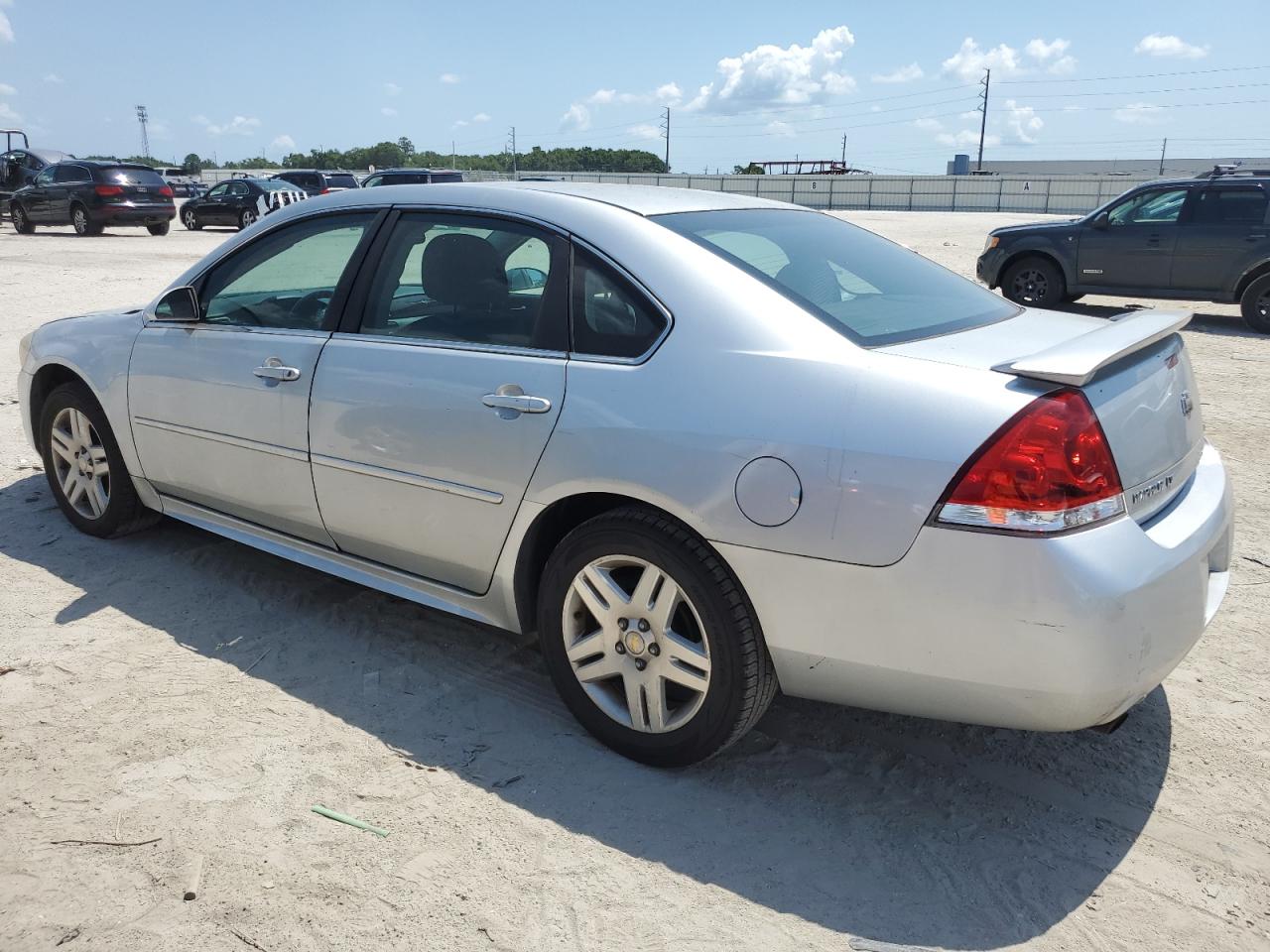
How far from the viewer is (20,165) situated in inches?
1010

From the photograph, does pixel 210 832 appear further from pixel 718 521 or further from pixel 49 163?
pixel 49 163

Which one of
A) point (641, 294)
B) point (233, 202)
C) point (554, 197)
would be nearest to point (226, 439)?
point (554, 197)

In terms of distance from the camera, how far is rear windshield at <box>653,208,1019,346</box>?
2.86m

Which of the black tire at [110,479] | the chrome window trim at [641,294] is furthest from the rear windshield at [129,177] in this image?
the chrome window trim at [641,294]

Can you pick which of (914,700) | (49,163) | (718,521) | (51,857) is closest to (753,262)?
(718,521)

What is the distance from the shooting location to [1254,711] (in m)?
3.31

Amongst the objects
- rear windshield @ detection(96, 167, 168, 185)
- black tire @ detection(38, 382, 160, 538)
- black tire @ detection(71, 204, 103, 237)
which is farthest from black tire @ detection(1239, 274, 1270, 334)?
black tire @ detection(71, 204, 103, 237)

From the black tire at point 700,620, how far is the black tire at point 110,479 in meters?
2.55

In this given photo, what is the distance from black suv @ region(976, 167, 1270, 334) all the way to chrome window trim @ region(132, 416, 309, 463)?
11.5 metres

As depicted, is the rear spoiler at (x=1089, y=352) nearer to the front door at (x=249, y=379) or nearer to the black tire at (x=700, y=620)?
the black tire at (x=700, y=620)

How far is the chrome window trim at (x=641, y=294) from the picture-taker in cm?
285

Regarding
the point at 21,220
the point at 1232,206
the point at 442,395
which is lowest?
→ the point at 21,220

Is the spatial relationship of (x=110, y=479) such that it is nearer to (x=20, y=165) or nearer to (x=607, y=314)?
(x=607, y=314)

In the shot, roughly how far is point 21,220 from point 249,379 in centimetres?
2433
